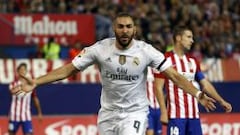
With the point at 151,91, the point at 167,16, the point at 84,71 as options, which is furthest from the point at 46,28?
the point at 151,91

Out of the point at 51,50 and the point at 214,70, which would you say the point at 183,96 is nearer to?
the point at 51,50

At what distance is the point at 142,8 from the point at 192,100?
1479cm

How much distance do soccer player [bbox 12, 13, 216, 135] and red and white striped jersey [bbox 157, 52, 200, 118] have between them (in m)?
2.17

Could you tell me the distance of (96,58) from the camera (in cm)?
923

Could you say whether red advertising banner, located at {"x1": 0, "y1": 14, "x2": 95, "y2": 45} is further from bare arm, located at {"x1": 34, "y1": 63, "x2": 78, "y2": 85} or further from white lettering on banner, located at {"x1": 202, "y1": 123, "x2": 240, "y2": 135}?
bare arm, located at {"x1": 34, "y1": 63, "x2": 78, "y2": 85}

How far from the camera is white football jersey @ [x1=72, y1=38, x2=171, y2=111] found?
9.13m

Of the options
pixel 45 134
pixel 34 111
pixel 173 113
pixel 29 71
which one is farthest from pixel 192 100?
pixel 29 71

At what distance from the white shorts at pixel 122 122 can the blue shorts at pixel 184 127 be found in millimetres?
2057

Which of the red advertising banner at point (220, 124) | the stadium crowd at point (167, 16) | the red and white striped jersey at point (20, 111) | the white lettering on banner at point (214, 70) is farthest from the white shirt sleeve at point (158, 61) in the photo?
the stadium crowd at point (167, 16)

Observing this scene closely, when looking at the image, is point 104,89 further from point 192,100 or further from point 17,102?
point 17,102

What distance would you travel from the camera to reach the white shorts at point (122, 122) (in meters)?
9.23

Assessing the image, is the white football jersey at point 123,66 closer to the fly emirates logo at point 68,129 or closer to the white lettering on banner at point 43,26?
the fly emirates logo at point 68,129

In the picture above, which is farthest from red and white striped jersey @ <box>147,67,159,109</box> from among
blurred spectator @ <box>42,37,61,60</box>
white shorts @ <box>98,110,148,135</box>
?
blurred spectator @ <box>42,37,61,60</box>

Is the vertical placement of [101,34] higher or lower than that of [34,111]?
higher
